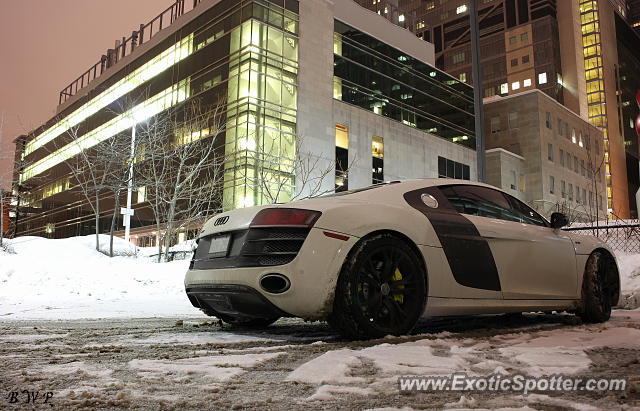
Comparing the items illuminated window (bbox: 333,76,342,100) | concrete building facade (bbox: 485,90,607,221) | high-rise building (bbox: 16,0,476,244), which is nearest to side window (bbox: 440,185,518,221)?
high-rise building (bbox: 16,0,476,244)

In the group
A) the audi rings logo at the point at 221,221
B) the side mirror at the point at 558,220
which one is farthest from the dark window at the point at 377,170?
the audi rings logo at the point at 221,221

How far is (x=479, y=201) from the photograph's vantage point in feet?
16.0

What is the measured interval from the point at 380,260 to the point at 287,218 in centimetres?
80

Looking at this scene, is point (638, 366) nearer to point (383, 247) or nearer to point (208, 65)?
point (383, 247)

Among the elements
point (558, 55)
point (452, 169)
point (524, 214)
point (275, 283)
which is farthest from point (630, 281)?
point (558, 55)

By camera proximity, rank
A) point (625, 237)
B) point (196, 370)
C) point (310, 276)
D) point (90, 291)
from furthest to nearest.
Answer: point (625, 237)
point (90, 291)
point (310, 276)
point (196, 370)

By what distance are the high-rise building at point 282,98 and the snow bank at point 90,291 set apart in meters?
13.1

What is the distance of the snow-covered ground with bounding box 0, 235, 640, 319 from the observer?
22.8 feet

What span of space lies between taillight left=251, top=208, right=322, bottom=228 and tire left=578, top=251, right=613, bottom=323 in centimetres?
345

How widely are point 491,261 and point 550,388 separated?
228cm

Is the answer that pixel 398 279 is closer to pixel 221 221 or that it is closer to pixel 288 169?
pixel 221 221

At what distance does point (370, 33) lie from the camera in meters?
43.6

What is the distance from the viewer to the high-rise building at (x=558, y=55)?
84.3m

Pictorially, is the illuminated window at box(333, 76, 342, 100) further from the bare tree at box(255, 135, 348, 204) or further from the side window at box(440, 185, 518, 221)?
the side window at box(440, 185, 518, 221)
